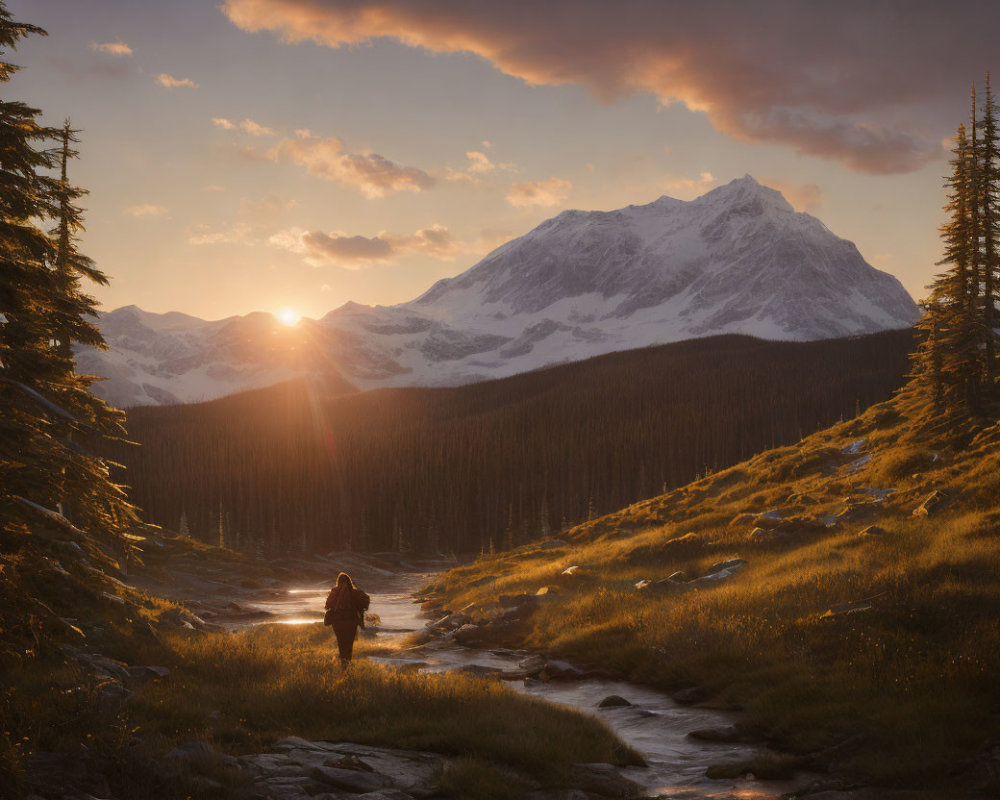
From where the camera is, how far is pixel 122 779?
9.83m

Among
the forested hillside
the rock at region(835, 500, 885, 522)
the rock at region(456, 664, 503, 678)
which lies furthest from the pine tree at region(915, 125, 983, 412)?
the forested hillside

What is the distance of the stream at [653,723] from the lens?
39.0ft

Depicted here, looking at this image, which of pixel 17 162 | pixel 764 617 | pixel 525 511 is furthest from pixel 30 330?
pixel 525 511

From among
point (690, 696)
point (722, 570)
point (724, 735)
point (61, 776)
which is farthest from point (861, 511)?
point (61, 776)

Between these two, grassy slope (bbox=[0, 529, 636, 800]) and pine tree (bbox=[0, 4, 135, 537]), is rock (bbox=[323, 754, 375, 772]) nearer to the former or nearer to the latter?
grassy slope (bbox=[0, 529, 636, 800])

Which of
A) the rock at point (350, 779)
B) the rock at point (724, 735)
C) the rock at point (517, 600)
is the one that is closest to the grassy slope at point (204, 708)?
the rock at point (350, 779)

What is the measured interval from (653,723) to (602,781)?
15.6ft

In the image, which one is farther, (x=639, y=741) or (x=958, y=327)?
(x=958, y=327)

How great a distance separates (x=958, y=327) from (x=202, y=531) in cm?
10880

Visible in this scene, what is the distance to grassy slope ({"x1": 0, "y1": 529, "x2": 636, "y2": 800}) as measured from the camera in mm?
10281

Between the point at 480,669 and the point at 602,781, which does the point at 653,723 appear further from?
the point at 480,669

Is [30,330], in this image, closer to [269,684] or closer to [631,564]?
[269,684]

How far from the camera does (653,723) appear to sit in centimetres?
1603

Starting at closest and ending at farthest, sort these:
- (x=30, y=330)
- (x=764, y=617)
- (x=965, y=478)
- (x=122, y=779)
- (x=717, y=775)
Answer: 1. (x=122, y=779)
2. (x=717, y=775)
3. (x=30, y=330)
4. (x=764, y=617)
5. (x=965, y=478)
